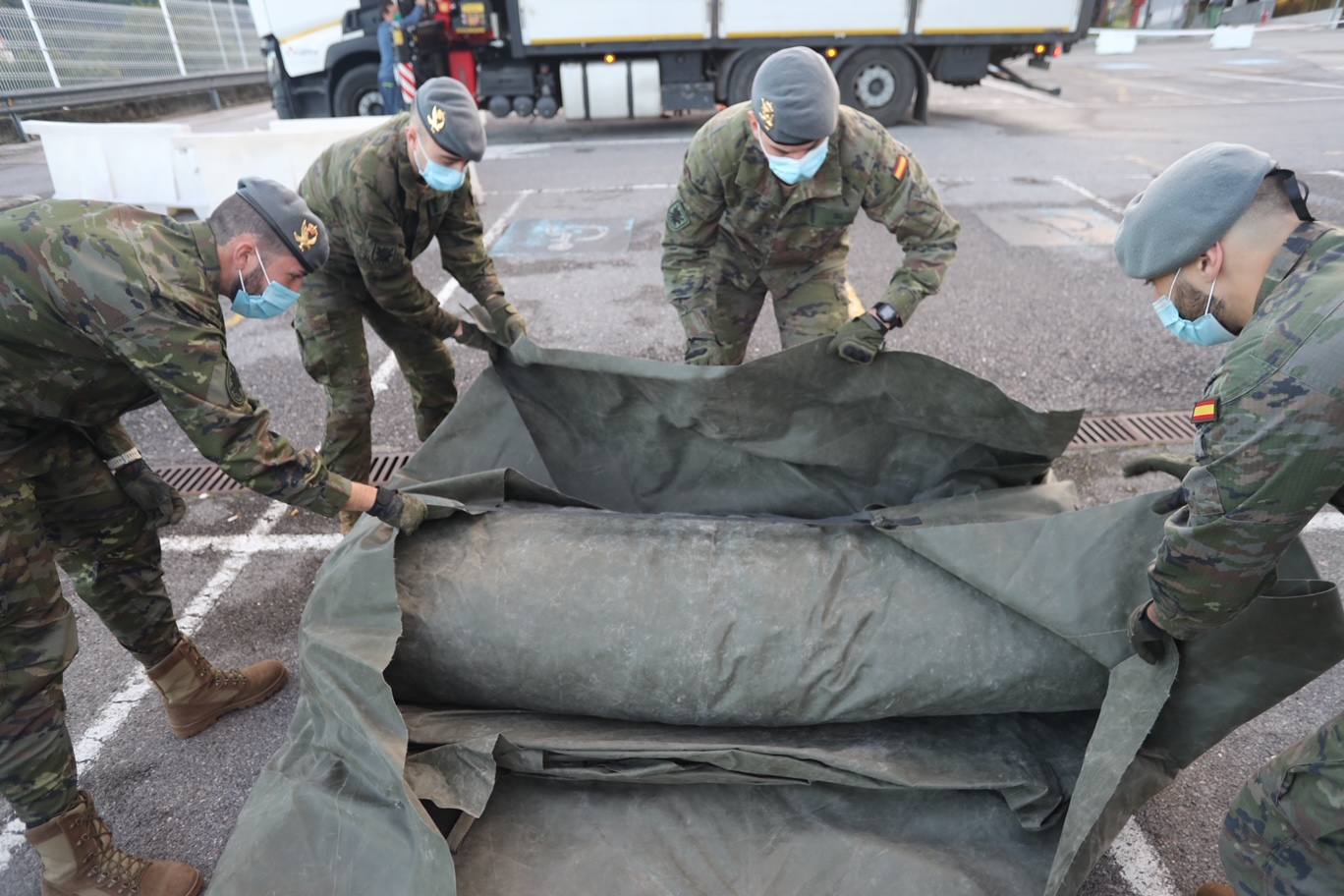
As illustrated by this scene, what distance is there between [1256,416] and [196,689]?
9.00 ft

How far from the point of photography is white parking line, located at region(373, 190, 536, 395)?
4.54 metres

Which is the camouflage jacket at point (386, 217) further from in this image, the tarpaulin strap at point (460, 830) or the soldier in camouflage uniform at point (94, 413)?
the tarpaulin strap at point (460, 830)

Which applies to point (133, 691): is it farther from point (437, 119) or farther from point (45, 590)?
point (437, 119)

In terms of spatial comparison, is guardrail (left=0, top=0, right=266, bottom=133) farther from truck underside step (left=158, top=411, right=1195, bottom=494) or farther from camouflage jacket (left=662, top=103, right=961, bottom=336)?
camouflage jacket (left=662, top=103, right=961, bottom=336)

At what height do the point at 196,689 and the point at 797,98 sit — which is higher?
the point at 797,98

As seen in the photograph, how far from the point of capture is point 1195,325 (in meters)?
1.59

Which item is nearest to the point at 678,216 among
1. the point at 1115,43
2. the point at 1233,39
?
the point at 1115,43

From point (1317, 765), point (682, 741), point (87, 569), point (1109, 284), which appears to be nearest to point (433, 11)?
point (1109, 284)

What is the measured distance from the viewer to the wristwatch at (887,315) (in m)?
2.57

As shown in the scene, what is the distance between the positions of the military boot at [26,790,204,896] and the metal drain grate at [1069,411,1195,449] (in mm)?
3672

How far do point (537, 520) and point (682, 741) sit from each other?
27.5 inches

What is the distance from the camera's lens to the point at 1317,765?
146 cm

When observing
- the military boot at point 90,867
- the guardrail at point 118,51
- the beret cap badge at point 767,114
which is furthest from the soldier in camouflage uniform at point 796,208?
the guardrail at point 118,51

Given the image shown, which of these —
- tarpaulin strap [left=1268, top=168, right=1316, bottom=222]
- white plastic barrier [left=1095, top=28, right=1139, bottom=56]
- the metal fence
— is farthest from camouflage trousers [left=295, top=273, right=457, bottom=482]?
white plastic barrier [left=1095, top=28, right=1139, bottom=56]
